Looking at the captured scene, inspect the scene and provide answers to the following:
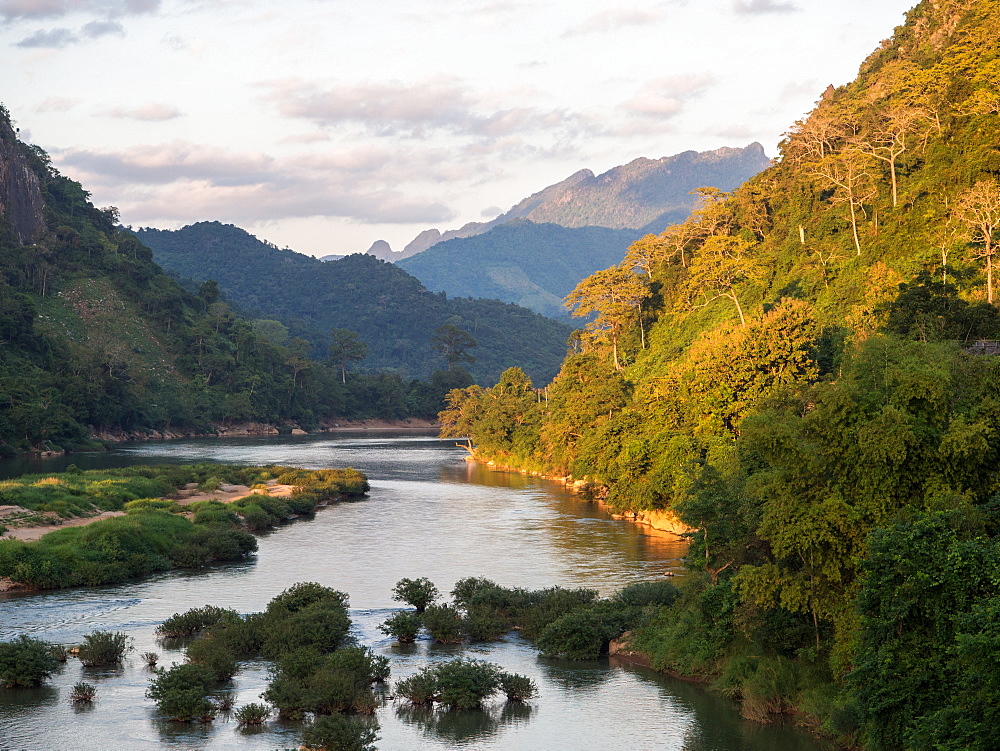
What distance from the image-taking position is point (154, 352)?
6629 inches

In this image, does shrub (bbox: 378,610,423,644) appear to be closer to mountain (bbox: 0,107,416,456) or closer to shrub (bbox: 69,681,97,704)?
shrub (bbox: 69,681,97,704)

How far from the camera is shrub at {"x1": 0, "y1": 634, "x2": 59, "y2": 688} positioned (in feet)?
87.2

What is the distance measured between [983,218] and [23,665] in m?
50.9

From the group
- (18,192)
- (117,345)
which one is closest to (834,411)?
(117,345)

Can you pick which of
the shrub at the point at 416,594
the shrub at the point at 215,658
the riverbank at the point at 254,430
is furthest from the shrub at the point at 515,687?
the riverbank at the point at 254,430

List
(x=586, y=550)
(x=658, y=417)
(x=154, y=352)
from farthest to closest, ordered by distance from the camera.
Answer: (x=154, y=352) → (x=658, y=417) → (x=586, y=550)

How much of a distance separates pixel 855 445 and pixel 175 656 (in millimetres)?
21658

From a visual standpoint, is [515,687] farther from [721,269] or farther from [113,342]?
[113,342]

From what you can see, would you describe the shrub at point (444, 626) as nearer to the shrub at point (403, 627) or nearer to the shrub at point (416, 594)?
the shrub at point (403, 627)

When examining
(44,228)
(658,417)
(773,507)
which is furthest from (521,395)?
(44,228)

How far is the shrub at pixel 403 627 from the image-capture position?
32.2 meters

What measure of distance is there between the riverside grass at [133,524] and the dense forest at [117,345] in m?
53.1

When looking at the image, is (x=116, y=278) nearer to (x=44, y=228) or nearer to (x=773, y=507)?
(x=44, y=228)

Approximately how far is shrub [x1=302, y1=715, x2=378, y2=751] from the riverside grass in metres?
24.3
